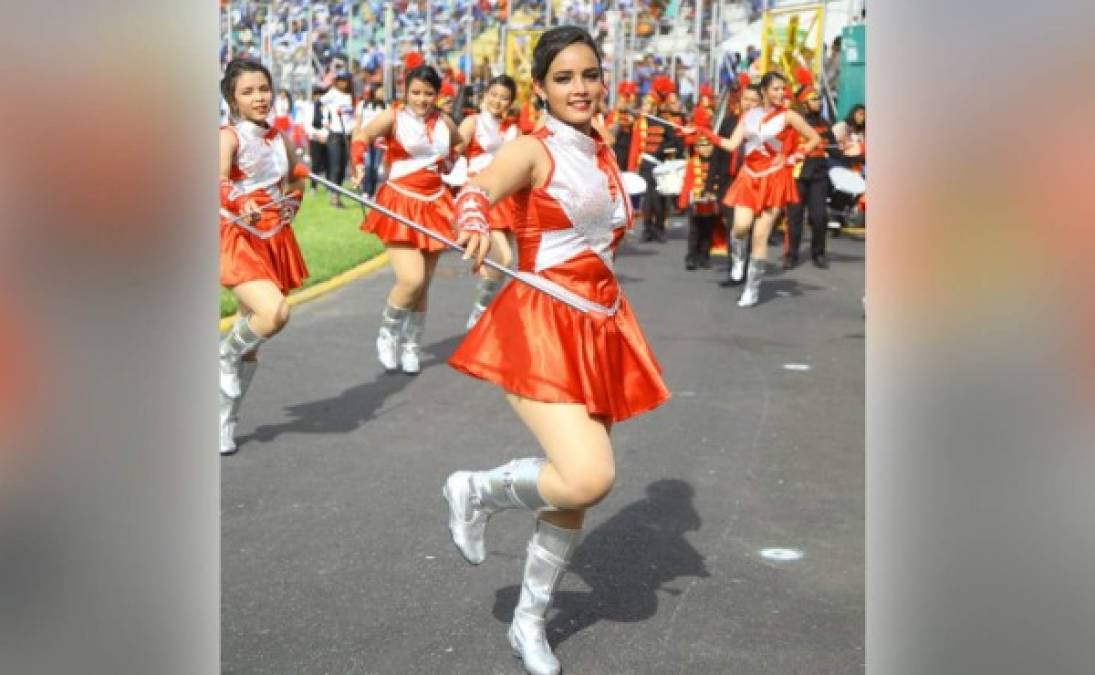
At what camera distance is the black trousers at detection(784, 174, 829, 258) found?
16.3 m

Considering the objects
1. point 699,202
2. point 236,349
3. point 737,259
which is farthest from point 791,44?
point 236,349

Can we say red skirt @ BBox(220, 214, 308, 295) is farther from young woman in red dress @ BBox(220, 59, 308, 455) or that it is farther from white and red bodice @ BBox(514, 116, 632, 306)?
white and red bodice @ BBox(514, 116, 632, 306)

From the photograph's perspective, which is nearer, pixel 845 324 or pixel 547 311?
pixel 547 311

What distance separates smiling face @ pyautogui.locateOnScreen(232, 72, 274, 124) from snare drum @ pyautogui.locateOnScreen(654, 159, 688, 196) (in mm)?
10485

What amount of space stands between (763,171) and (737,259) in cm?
141

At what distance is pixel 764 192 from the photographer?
42.2 ft

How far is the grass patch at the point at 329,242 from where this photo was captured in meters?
14.1

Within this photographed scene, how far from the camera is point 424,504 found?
→ 599 centimetres

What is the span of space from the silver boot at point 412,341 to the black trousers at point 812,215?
310 inches

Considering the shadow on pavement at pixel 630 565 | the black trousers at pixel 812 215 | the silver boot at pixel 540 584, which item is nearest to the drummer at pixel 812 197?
the black trousers at pixel 812 215
